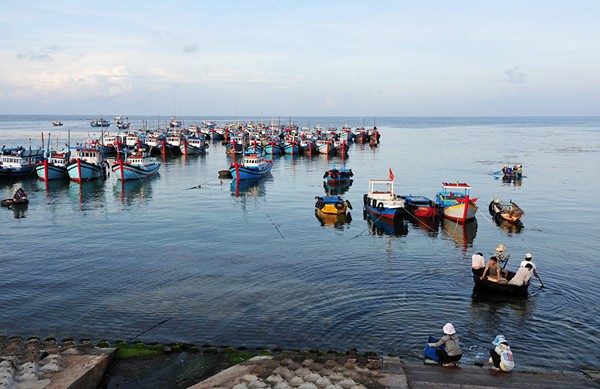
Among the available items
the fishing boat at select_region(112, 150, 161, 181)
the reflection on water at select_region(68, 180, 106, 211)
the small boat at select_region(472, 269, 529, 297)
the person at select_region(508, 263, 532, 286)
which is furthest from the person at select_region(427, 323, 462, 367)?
the fishing boat at select_region(112, 150, 161, 181)

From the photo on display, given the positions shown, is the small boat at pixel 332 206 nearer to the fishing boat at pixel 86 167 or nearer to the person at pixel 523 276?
the person at pixel 523 276

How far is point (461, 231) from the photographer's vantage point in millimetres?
39812

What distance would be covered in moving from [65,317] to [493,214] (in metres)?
35.7

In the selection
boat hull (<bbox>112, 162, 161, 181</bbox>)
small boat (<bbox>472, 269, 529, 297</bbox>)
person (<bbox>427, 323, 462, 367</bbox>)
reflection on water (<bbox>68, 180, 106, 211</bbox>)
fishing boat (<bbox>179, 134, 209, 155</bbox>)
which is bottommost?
reflection on water (<bbox>68, 180, 106, 211</bbox>)

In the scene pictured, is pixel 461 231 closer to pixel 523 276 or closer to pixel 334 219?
pixel 334 219

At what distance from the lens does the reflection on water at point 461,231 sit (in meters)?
36.5

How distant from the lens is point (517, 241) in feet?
120

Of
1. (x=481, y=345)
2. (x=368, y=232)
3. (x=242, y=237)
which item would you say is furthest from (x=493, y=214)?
(x=481, y=345)

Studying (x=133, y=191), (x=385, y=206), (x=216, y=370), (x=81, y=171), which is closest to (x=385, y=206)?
(x=385, y=206)

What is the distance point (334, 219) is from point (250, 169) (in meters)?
24.1

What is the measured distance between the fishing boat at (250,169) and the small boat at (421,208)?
77.6ft

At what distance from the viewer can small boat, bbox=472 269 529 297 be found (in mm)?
23781

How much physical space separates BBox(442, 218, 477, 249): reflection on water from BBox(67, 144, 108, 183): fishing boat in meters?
44.5

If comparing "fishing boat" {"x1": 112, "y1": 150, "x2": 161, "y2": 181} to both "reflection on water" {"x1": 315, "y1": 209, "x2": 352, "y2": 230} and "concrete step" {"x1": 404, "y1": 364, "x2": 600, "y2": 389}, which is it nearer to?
"reflection on water" {"x1": 315, "y1": 209, "x2": 352, "y2": 230}
